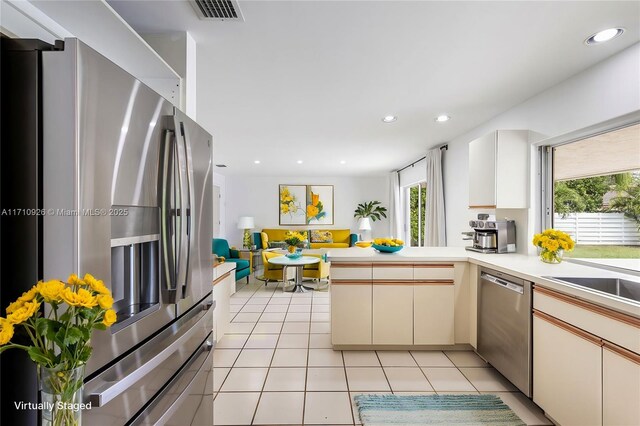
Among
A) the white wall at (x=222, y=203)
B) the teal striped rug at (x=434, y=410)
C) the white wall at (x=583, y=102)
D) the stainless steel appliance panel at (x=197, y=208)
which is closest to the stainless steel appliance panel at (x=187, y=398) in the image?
the stainless steel appliance panel at (x=197, y=208)

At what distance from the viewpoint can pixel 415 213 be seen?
711cm

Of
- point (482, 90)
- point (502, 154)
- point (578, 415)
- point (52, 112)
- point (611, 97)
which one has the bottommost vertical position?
point (578, 415)

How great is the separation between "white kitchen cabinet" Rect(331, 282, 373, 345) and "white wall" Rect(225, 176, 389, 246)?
18.5 feet

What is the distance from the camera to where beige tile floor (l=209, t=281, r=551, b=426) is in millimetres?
1989

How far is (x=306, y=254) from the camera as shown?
6.21 metres

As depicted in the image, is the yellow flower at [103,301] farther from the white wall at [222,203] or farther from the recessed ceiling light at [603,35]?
the white wall at [222,203]

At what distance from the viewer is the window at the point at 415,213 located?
6.49 meters

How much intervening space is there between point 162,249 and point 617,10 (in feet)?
8.26

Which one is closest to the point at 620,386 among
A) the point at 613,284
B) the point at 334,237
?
the point at 613,284

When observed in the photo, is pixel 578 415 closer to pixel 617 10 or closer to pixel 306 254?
pixel 617 10

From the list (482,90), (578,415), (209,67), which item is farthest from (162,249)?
(482,90)

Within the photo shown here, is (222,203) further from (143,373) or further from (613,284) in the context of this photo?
(613,284)

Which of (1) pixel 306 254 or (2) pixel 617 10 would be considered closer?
(2) pixel 617 10

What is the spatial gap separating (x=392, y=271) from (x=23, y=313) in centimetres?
259
